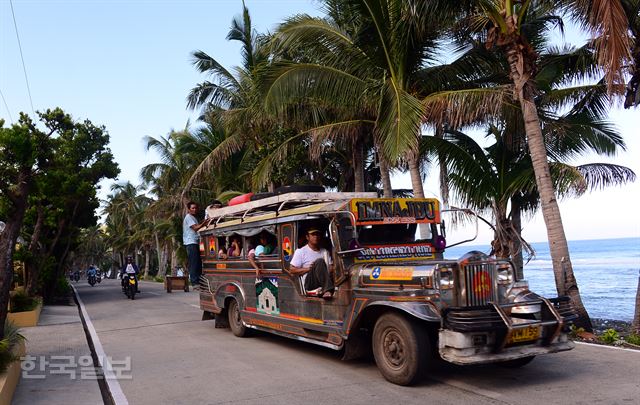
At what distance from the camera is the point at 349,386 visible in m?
6.39

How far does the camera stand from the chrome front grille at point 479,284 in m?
6.23

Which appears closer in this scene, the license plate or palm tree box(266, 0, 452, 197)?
the license plate

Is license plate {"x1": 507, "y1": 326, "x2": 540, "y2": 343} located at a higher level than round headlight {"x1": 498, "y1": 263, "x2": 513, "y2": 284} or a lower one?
lower

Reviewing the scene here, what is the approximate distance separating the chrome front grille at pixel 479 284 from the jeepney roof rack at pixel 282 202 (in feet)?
9.61

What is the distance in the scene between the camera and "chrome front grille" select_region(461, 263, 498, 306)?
623cm

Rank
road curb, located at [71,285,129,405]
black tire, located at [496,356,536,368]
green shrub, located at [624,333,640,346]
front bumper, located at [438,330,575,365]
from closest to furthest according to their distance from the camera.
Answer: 1. front bumper, located at [438,330,575,365]
2. road curb, located at [71,285,129,405]
3. black tire, located at [496,356,536,368]
4. green shrub, located at [624,333,640,346]

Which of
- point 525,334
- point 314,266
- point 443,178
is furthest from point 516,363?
point 443,178

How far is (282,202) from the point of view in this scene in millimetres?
8836

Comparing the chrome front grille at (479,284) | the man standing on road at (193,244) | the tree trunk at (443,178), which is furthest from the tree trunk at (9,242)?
the tree trunk at (443,178)

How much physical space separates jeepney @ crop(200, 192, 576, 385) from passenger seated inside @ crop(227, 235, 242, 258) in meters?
0.13

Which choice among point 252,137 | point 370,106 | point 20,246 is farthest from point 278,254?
point 20,246

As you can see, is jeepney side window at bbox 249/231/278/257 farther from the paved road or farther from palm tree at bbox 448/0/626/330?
palm tree at bbox 448/0/626/330

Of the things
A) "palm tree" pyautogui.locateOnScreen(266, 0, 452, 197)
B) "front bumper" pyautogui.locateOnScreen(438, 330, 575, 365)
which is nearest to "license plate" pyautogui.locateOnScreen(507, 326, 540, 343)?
"front bumper" pyautogui.locateOnScreen(438, 330, 575, 365)

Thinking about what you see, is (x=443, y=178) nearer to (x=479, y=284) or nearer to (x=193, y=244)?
(x=193, y=244)
